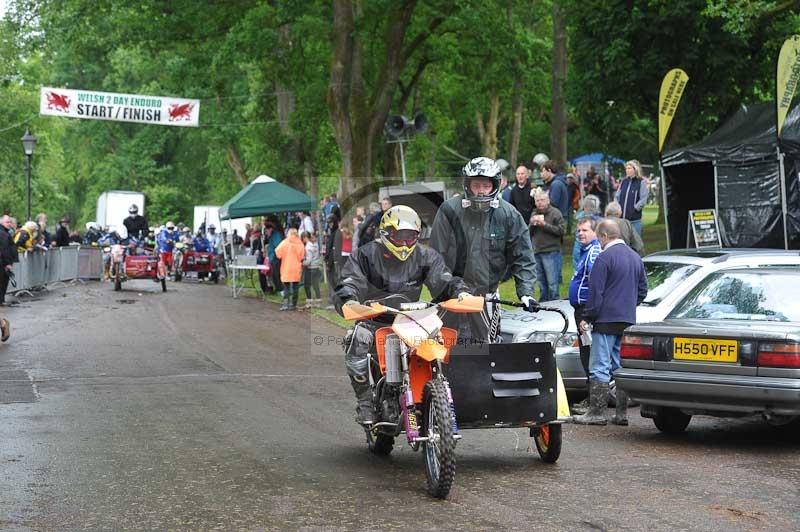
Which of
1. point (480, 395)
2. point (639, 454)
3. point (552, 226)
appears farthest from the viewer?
point (552, 226)

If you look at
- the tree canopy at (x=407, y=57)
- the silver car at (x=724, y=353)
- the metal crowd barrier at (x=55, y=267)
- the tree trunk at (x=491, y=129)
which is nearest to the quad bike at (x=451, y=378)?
the silver car at (x=724, y=353)

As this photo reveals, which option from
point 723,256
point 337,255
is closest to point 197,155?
point 337,255

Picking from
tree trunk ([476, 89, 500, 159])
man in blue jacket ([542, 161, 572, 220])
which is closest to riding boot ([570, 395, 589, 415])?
man in blue jacket ([542, 161, 572, 220])

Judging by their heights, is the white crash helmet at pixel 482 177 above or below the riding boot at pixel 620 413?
above

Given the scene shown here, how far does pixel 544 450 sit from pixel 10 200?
210 feet

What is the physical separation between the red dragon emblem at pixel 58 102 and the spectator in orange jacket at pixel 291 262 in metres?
12.7

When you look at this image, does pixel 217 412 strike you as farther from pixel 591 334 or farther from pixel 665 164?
pixel 665 164

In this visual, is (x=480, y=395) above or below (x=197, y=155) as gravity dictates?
below

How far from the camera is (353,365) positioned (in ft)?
29.2

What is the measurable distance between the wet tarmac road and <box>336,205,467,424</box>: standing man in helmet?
761 mm

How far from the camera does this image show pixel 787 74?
2052 cm

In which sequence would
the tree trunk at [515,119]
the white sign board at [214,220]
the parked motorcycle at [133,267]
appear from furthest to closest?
the white sign board at [214,220] < the tree trunk at [515,119] < the parked motorcycle at [133,267]

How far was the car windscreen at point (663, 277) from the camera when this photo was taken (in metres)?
12.8

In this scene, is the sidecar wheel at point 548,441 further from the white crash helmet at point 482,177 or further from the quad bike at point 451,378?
the white crash helmet at point 482,177
